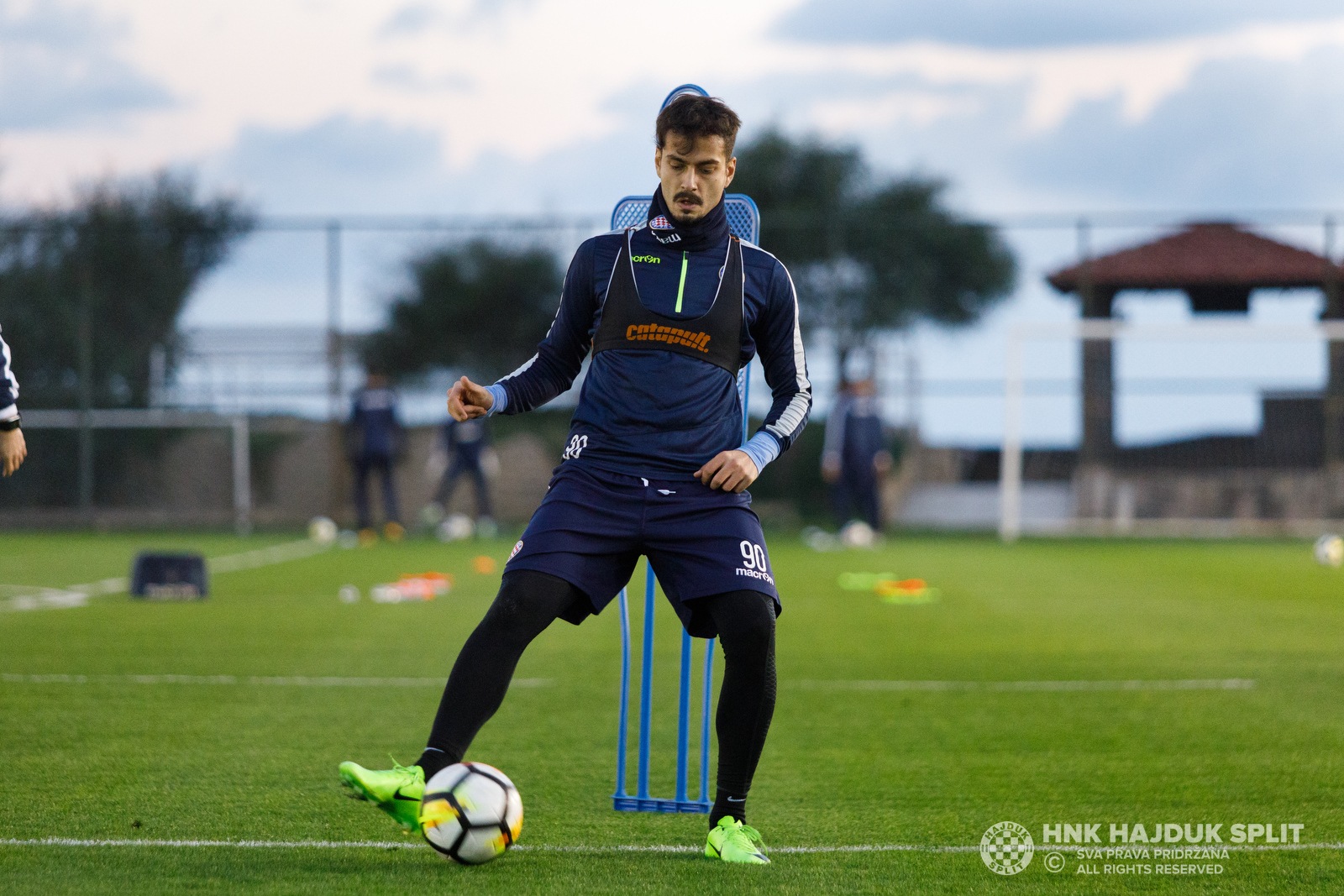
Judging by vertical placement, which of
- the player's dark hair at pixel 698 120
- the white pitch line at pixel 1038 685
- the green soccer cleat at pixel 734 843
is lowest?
the white pitch line at pixel 1038 685

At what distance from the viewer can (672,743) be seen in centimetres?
535

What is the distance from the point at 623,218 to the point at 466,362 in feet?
58.3

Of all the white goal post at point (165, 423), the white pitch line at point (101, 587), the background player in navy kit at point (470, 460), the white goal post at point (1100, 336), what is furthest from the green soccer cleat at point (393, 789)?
the white goal post at point (165, 423)

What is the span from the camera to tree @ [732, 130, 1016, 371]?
21.1m

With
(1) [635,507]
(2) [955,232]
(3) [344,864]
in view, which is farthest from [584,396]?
(2) [955,232]

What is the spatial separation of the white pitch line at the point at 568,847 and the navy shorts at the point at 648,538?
657mm

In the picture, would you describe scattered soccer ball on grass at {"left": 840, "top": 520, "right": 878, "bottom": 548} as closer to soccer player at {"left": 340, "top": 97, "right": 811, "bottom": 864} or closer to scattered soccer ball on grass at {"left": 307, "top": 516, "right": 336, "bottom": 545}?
scattered soccer ball on grass at {"left": 307, "top": 516, "right": 336, "bottom": 545}

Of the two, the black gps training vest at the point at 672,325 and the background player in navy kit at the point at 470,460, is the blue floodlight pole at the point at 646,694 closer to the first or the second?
the black gps training vest at the point at 672,325

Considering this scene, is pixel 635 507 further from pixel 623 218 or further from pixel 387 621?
pixel 387 621

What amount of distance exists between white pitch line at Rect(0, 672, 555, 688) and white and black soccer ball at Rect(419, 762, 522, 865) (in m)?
3.11

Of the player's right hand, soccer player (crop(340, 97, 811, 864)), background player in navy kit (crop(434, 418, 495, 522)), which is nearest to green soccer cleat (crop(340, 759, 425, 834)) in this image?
soccer player (crop(340, 97, 811, 864))

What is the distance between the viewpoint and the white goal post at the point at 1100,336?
61.2ft

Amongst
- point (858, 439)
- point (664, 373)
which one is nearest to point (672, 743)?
point (664, 373)

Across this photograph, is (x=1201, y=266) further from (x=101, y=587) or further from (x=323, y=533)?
(x=101, y=587)
